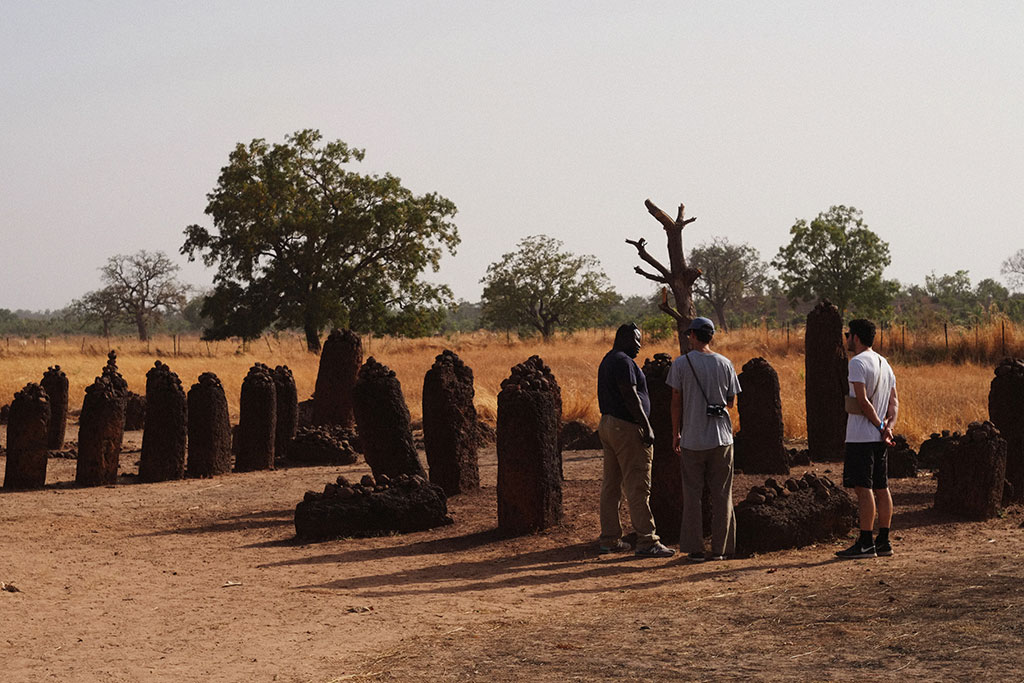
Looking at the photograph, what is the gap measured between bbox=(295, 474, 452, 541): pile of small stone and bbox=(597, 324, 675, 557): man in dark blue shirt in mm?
2540

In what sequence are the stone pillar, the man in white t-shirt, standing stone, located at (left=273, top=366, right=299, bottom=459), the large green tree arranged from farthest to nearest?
the large green tree → standing stone, located at (left=273, top=366, right=299, bottom=459) → the stone pillar → the man in white t-shirt

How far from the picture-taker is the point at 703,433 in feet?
33.1

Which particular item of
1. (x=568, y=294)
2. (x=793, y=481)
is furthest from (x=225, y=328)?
(x=793, y=481)

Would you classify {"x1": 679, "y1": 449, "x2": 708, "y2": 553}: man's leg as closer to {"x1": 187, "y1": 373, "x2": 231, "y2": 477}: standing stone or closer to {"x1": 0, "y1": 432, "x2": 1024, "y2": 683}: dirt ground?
{"x1": 0, "y1": 432, "x2": 1024, "y2": 683}: dirt ground

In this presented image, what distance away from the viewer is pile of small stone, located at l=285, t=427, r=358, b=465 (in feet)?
62.5

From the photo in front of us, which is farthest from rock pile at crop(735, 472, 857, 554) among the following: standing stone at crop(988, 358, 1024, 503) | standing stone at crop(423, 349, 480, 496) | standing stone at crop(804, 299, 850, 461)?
standing stone at crop(804, 299, 850, 461)

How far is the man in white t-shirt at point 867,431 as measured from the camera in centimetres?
991

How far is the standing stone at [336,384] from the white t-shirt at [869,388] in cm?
1284

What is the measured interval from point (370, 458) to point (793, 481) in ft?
17.8

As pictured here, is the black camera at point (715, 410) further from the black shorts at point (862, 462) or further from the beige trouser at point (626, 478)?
the black shorts at point (862, 462)

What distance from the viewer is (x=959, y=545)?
10.7 m

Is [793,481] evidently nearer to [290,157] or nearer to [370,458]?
[370,458]

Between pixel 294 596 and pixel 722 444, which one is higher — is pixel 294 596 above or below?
below

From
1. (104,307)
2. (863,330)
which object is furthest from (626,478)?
(104,307)
